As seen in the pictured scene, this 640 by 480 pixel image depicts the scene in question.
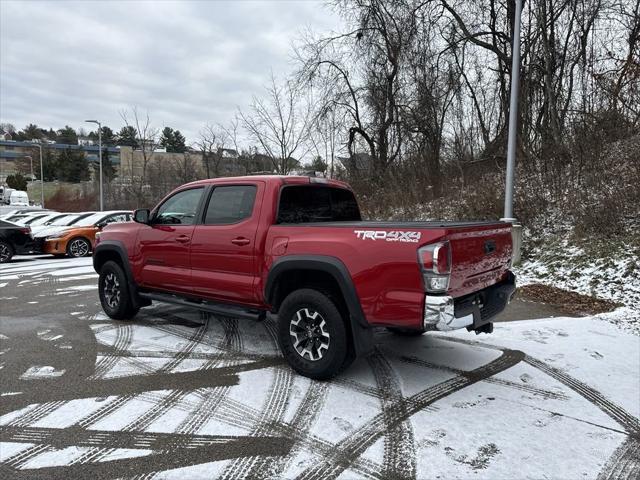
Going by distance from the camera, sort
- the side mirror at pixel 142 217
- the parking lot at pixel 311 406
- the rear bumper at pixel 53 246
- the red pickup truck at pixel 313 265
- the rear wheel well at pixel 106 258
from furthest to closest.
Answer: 1. the rear bumper at pixel 53 246
2. the rear wheel well at pixel 106 258
3. the side mirror at pixel 142 217
4. the red pickup truck at pixel 313 265
5. the parking lot at pixel 311 406

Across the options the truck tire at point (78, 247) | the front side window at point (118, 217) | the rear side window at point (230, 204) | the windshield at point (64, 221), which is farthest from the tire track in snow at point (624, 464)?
the windshield at point (64, 221)

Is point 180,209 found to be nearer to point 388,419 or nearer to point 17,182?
point 388,419

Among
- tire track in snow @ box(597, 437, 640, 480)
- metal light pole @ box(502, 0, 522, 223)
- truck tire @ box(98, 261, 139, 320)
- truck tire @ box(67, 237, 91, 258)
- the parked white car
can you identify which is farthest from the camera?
the parked white car

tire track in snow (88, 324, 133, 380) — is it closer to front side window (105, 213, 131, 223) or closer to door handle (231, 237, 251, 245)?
door handle (231, 237, 251, 245)

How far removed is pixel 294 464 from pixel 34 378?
2830 mm

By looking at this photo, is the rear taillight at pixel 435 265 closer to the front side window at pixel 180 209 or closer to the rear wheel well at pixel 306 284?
the rear wheel well at pixel 306 284

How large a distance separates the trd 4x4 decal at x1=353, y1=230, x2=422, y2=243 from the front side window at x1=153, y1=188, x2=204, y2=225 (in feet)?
7.63

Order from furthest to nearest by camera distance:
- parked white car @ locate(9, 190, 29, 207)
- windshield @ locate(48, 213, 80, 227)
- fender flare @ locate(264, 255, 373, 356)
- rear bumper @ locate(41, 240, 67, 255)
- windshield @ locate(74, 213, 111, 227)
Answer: parked white car @ locate(9, 190, 29, 207) < windshield @ locate(48, 213, 80, 227) < windshield @ locate(74, 213, 111, 227) < rear bumper @ locate(41, 240, 67, 255) < fender flare @ locate(264, 255, 373, 356)

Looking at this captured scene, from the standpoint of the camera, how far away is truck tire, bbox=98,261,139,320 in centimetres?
614

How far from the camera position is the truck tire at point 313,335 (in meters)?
3.97

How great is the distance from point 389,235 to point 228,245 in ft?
6.08

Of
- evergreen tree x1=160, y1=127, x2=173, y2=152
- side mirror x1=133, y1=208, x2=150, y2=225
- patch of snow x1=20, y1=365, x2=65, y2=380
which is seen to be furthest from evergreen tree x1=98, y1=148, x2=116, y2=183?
patch of snow x1=20, y1=365, x2=65, y2=380

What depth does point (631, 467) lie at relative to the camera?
2.89m

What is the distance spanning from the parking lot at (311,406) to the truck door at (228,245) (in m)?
0.72
